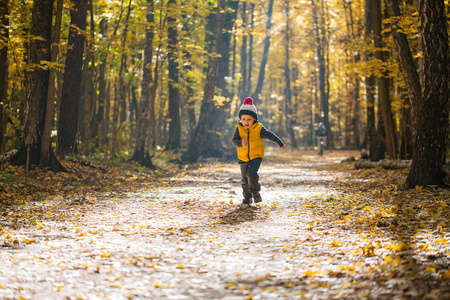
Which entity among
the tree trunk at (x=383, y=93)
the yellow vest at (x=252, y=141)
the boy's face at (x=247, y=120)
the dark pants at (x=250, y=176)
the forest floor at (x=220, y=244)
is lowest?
the forest floor at (x=220, y=244)

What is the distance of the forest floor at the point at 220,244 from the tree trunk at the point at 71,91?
4.47 m

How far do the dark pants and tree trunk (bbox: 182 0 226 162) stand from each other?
1209 centimetres

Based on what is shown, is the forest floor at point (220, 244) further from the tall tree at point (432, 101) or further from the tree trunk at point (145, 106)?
the tree trunk at point (145, 106)

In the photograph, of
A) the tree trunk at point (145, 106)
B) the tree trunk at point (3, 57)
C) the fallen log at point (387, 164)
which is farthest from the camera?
the tree trunk at point (145, 106)

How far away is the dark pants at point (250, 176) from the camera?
862cm

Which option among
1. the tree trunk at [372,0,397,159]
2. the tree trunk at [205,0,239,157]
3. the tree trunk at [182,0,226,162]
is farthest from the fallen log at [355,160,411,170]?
the tree trunk at [205,0,239,157]

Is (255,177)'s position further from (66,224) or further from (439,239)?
(439,239)

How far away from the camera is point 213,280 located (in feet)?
13.6

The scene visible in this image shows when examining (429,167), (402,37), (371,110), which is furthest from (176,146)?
(429,167)

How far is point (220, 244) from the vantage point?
5.58 metres

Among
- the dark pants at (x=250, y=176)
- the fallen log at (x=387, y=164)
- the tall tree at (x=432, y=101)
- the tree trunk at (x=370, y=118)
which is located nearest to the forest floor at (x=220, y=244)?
the dark pants at (x=250, y=176)

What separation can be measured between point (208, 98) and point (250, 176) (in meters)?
12.4

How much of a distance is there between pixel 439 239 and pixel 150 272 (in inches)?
125

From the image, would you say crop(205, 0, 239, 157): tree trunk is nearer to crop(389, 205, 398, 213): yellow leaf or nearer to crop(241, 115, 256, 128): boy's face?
crop(241, 115, 256, 128): boy's face
